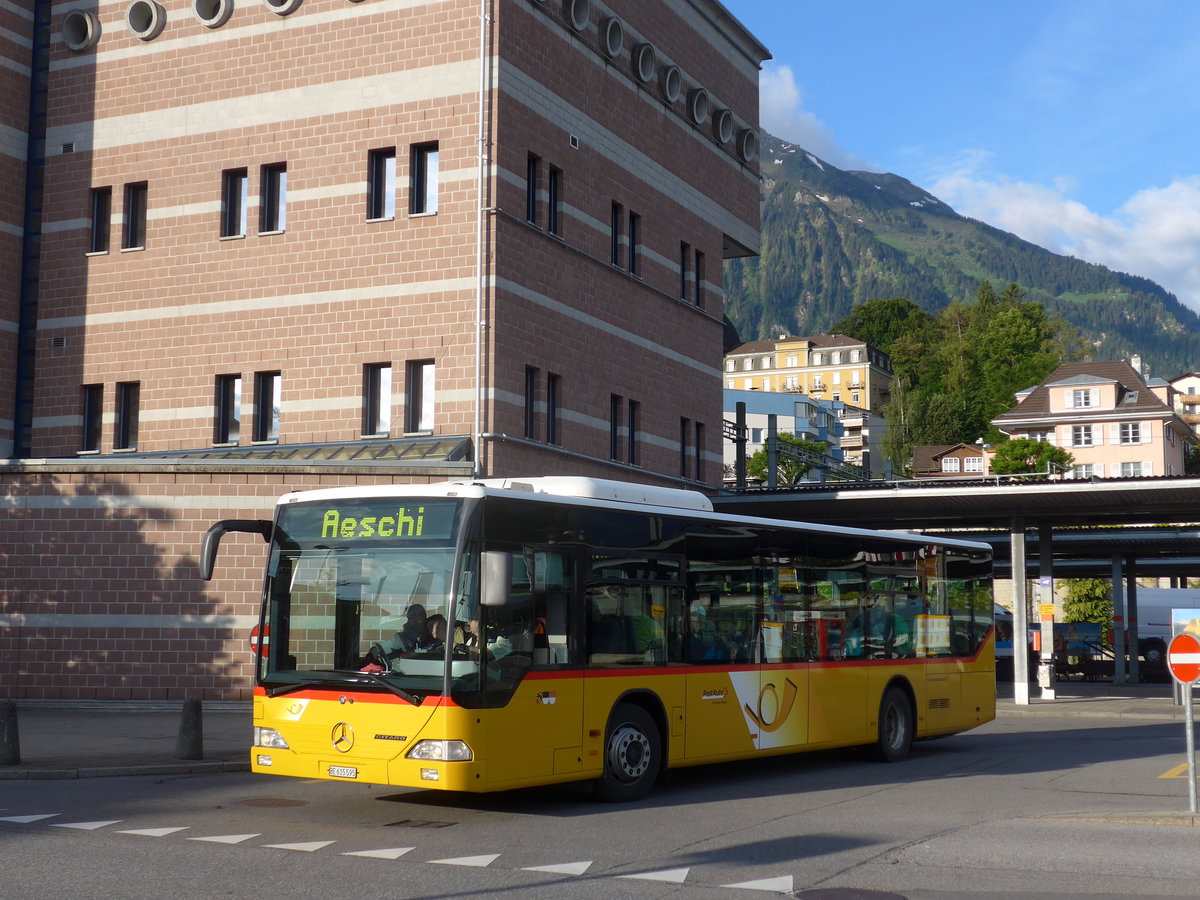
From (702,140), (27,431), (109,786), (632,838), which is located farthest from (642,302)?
(632,838)

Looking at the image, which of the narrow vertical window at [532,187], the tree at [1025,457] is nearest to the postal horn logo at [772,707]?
the narrow vertical window at [532,187]

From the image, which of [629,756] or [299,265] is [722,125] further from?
[629,756]

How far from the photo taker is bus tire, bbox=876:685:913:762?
17.7 meters

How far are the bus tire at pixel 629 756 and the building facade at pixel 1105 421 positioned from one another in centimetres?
8723

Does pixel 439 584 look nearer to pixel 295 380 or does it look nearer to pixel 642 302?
pixel 295 380

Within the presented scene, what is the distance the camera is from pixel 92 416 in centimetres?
3120

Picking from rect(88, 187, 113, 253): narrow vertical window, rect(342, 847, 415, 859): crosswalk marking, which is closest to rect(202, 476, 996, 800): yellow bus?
rect(342, 847, 415, 859): crosswalk marking

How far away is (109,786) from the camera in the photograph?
1430 centimetres

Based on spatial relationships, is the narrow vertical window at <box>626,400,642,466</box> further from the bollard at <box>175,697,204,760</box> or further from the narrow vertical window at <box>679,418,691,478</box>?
the bollard at <box>175,697,204,760</box>

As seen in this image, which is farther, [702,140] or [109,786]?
[702,140]

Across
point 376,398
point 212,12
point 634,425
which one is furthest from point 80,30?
point 634,425

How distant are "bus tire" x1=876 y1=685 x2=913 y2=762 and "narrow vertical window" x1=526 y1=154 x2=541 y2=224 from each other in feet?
48.3

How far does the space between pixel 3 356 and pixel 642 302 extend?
14.6m

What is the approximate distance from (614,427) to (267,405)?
7943 mm
